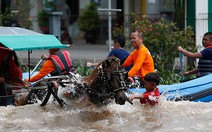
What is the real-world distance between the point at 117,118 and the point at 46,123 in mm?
1090

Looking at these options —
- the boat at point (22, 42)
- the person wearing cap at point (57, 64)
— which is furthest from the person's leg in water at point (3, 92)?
the person wearing cap at point (57, 64)

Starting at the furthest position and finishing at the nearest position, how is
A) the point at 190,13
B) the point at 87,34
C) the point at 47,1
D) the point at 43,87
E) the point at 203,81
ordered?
1. the point at 47,1
2. the point at 87,34
3. the point at 190,13
4. the point at 203,81
5. the point at 43,87

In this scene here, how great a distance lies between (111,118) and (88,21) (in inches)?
682

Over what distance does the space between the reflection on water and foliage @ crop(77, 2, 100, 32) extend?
53.1 feet

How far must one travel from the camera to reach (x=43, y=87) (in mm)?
10984

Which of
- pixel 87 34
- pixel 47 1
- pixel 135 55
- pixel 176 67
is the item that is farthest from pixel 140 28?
pixel 47 1

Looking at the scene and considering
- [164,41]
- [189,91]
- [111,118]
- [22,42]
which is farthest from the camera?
[164,41]

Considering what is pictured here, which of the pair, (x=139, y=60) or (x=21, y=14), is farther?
(x=21, y=14)

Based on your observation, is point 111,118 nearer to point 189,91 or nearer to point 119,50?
point 189,91

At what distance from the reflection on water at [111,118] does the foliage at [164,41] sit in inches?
A: 163

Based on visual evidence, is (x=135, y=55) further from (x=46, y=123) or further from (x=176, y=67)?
(x=176, y=67)

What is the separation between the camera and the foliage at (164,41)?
14883 millimetres

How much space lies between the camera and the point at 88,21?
89.1ft

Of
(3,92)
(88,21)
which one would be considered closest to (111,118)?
(3,92)
